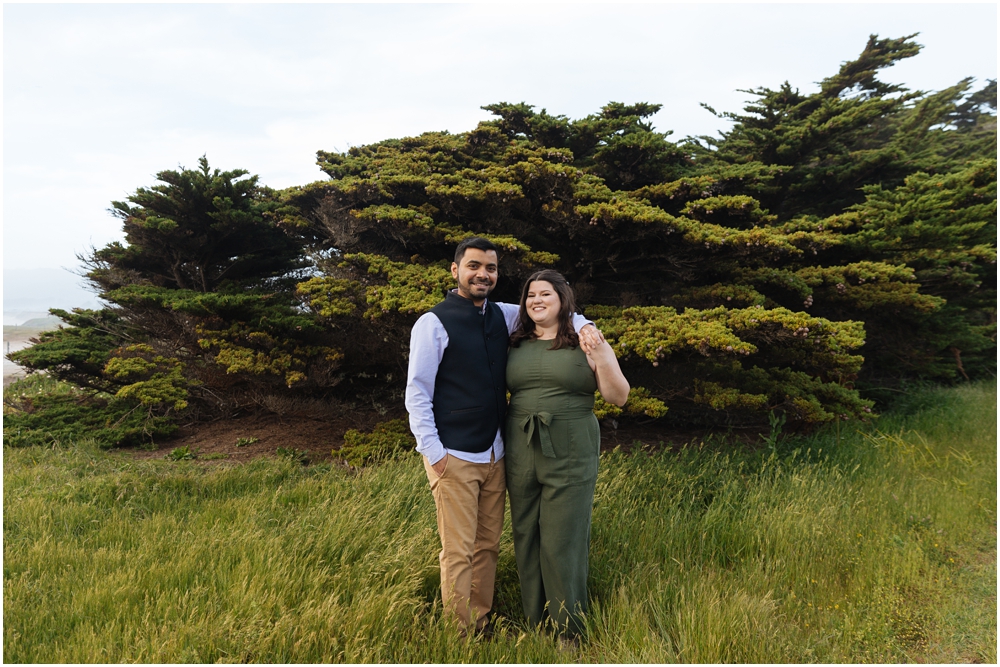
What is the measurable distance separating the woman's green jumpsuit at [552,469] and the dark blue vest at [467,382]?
125 mm

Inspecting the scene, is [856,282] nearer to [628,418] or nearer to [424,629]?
[628,418]

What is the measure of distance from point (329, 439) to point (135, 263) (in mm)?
3868

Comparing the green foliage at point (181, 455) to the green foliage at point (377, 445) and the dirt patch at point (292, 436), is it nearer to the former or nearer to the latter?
the dirt patch at point (292, 436)

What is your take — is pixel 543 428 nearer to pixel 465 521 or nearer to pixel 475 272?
pixel 465 521

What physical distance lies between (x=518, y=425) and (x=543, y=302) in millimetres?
695

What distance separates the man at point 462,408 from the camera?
2.89 meters

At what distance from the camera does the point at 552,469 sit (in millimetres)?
2910

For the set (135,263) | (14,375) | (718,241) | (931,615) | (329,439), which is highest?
(135,263)

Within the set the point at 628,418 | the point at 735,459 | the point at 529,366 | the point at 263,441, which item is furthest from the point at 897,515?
the point at 263,441

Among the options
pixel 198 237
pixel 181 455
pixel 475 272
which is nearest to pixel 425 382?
pixel 475 272

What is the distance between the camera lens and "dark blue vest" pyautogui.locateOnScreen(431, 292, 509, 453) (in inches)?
115

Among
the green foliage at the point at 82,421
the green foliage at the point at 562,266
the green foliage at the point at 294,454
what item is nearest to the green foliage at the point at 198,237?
the green foliage at the point at 562,266

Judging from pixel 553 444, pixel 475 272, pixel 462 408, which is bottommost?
pixel 553 444

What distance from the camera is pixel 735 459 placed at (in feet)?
18.2
